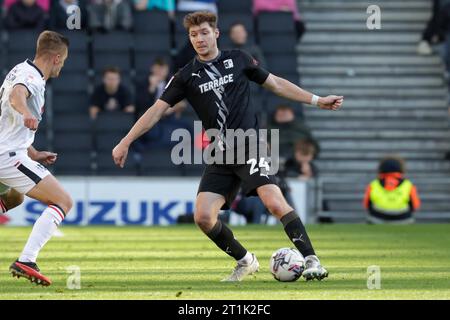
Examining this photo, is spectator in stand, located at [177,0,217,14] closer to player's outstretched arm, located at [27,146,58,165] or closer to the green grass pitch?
the green grass pitch

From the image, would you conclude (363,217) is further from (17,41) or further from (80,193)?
(17,41)

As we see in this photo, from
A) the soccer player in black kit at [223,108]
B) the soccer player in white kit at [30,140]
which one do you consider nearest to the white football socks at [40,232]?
the soccer player in white kit at [30,140]

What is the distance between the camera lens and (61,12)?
76.6ft

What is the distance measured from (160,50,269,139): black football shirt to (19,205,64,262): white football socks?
1.31 m

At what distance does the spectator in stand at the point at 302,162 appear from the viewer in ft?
71.5

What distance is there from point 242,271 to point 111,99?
11.4 m

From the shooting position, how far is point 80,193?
2111 cm

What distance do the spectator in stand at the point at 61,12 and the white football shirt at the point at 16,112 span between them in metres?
11.6

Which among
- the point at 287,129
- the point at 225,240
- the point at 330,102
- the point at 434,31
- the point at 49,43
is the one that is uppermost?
the point at 434,31

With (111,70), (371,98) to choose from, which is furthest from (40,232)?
(371,98)

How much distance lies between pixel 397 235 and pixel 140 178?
15.8 feet

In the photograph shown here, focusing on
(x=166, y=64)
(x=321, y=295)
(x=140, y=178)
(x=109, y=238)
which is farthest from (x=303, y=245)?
(x=166, y=64)

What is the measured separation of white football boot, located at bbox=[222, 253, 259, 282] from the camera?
38.3ft

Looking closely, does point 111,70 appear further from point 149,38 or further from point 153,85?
point 149,38
